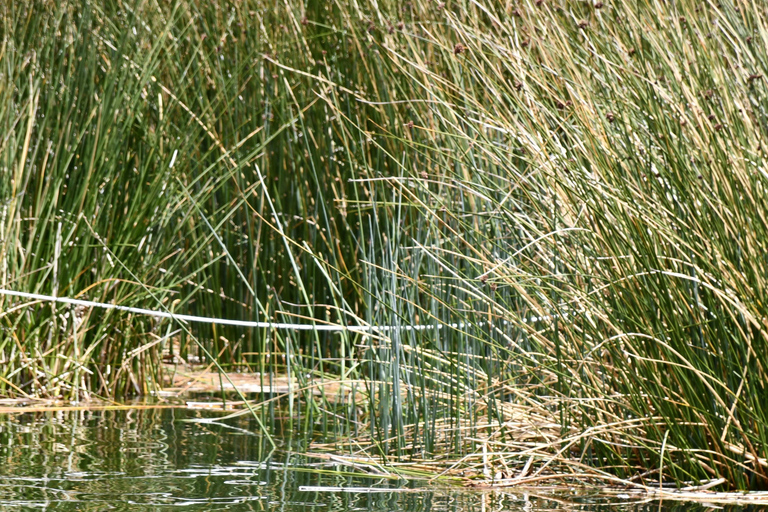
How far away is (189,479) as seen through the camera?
274 centimetres

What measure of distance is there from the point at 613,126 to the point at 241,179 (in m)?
2.33

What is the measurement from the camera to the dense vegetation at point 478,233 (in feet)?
8.48

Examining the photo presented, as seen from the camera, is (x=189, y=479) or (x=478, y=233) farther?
(x=478, y=233)

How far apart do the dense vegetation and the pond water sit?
19 cm

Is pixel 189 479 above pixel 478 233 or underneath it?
underneath

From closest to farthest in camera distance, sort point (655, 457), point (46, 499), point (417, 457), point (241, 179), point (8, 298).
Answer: point (46, 499) → point (655, 457) → point (417, 457) → point (8, 298) → point (241, 179)

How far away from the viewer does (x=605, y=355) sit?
3.01 meters

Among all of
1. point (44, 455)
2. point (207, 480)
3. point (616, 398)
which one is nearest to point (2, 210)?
point (44, 455)

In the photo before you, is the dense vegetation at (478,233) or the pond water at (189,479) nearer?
the pond water at (189,479)

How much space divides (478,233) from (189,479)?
1.00 metres

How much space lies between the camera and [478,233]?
298cm

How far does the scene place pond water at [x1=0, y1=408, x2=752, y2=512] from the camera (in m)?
2.47

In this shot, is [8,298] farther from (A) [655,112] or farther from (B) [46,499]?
(A) [655,112]

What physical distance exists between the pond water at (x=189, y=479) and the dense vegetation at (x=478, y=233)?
191mm
